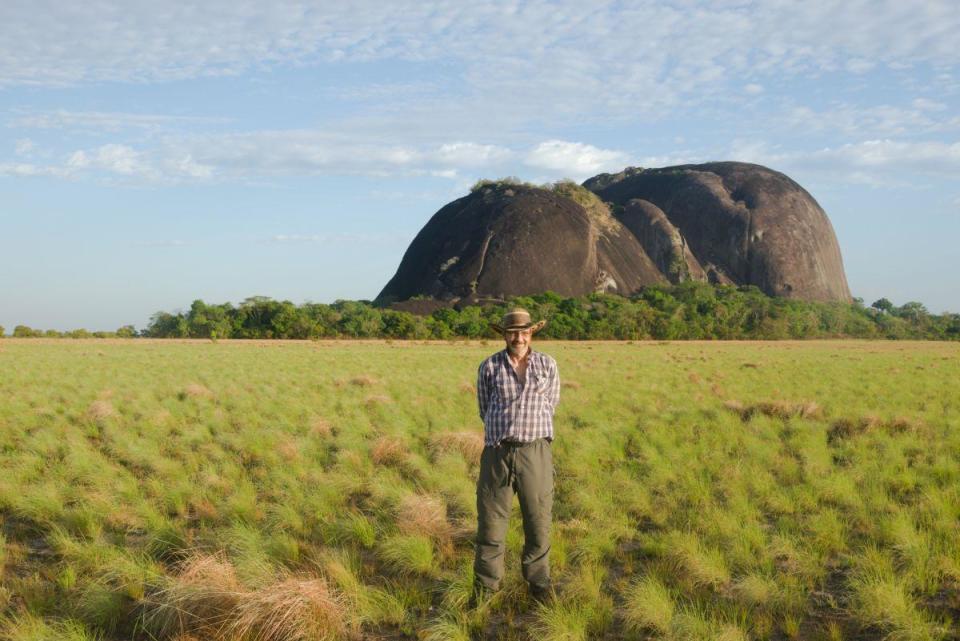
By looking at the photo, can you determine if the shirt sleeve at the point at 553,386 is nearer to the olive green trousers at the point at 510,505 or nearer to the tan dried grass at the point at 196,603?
the olive green trousers at the point at 510,505

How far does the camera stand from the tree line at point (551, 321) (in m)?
58.9

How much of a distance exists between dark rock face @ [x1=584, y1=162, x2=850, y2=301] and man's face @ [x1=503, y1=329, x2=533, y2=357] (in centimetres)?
9354

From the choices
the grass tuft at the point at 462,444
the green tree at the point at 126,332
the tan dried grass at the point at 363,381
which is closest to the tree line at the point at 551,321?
the green tree at the point at 126,332

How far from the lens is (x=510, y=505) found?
4.98 metres

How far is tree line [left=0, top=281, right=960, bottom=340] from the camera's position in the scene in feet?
193

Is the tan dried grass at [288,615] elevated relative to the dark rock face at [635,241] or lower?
lower

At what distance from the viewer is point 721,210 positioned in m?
101

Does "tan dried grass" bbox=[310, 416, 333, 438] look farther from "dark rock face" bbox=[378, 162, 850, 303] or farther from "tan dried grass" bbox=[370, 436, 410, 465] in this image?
"dark rock face" bbox=[378, 162, 850, 303]

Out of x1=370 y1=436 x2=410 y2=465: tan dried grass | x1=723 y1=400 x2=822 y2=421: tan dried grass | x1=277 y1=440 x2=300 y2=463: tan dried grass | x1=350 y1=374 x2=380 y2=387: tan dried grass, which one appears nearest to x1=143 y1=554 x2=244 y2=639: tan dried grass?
x1=277 y1=440 x2=300 y2=463: tan dried grass

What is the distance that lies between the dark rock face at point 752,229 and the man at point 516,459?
307 feet

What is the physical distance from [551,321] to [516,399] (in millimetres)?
56383

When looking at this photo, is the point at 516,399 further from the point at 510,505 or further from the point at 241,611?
the point at 241,611

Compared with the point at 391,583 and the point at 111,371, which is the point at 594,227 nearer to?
the point at 111,371

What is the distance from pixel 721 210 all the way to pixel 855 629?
10254 centimetres
